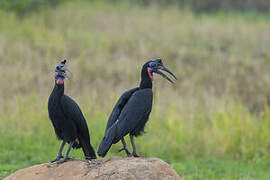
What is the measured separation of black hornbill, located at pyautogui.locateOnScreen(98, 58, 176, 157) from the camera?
5.05 meters

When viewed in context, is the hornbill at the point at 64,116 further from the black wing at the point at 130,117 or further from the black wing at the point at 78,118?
the black wing at the point at 130,117

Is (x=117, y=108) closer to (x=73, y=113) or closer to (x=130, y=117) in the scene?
(x=130, y=117)

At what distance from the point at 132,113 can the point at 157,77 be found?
9557mm

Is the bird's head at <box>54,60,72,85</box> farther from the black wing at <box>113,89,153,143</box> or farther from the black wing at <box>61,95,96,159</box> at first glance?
the black wing at <box>113,89,153,143</box>

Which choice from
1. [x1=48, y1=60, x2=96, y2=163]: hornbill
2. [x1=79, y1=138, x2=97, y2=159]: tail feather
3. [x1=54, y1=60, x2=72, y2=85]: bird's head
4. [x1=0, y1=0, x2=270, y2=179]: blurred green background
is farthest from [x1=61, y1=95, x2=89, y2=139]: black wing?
[x1=0, y1=0, x2=270, y2=179]: blurred green background

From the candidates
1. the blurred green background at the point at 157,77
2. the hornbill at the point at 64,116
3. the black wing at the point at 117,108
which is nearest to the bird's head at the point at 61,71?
the hornbill at the point at 64,116

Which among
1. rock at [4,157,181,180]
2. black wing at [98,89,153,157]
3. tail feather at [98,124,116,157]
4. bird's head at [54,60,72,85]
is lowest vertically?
rock at [4,157,181,180]

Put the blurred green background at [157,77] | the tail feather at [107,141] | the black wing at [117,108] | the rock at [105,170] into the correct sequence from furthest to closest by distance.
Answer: the blurred green background at [157,77] → the black wing at [117,108] → the tail feather at [107,141] → the rock at [105,170]

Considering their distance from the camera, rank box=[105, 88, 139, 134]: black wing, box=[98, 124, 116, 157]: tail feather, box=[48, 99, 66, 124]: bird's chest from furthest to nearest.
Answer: box=[105, 88, 139, 134]: black wing, box=[48, 99, 66, 124]: bird's chest, box=[98, 124, 116, 157]: tail feather

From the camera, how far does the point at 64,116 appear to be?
5.10m

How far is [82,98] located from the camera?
38.6ft

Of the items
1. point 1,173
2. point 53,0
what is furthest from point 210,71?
point 1,173

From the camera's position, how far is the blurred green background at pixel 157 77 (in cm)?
945

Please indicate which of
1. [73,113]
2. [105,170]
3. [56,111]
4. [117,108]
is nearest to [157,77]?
[117,108]
